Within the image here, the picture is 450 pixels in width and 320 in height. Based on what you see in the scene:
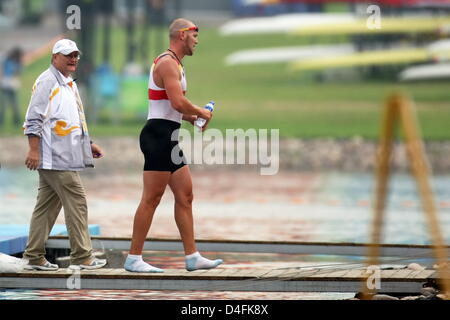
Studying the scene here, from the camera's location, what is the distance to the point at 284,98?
3994cm

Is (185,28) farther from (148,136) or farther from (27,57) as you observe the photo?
(27,57)

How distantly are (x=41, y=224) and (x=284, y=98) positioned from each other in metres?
29.8

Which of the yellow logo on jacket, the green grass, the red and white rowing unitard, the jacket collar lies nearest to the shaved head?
the red and white rowing unitard

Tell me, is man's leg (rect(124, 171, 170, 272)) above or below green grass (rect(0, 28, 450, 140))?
below

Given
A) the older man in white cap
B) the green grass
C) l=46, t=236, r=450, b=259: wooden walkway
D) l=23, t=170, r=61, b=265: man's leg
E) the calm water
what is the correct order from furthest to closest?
the green grass < the calm water < l=46, t=236, r=450, b=259: wooden walkway < l=23, t=170, r=61, b=265: man's leg < the older man in white cap

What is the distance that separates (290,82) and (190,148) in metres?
18.6

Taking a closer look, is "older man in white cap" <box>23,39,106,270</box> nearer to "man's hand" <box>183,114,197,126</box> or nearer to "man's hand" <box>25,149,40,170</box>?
"man's hand" <box>25,149,40,170</box>

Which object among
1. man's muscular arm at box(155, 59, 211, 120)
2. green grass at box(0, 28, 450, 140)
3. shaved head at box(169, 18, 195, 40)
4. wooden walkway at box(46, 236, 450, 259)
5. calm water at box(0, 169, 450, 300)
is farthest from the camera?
green grass at box(0, 28, 450, 140)

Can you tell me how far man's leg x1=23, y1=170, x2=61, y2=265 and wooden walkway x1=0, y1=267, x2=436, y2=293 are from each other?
1.95 ft

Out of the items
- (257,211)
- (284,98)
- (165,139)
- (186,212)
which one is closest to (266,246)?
(186,212)

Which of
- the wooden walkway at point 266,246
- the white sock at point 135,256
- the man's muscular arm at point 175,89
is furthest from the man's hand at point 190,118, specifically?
the wooden walkway at point 266,246

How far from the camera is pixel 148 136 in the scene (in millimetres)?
9875

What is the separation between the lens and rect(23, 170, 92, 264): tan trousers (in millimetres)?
10141
